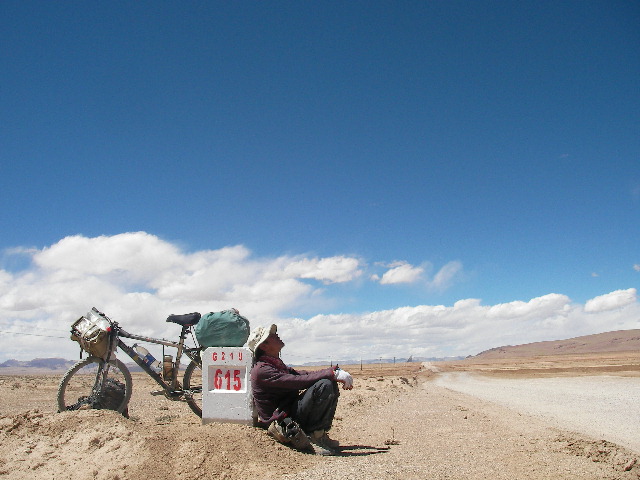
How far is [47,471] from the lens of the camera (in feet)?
18.0

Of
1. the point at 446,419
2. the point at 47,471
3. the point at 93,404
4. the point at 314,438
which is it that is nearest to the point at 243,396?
the point at 314,438

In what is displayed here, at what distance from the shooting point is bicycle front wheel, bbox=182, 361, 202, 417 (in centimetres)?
904

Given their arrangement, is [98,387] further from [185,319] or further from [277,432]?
[277,432]

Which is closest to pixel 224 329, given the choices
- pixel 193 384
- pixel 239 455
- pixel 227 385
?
pixel 227 385

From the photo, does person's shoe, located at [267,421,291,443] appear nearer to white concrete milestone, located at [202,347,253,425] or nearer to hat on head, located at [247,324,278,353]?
white concrete milestone, located at [202,347,253,425]

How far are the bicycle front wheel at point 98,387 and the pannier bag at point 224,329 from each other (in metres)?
1.51

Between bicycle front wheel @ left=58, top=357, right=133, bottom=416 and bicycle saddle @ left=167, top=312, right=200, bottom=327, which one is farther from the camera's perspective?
bicycle saddle @ left=167, top=312, right=200, bottom=327

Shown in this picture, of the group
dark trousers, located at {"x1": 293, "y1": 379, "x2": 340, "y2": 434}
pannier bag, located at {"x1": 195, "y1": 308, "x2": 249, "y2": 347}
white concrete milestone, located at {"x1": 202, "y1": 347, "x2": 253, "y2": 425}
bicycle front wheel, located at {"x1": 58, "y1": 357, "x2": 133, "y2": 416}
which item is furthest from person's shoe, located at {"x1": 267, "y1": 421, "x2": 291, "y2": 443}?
bicycle front wheel, located at {"x1": 58, "y1": 357, "x2": 133, "y2": 416}

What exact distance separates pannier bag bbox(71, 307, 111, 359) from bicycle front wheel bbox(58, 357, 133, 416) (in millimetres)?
211

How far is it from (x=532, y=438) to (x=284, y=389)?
4432mm

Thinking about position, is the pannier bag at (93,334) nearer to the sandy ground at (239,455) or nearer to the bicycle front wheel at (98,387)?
the bicycle front wheel at (98,387)

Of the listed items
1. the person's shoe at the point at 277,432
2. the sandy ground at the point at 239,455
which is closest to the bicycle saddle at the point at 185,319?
the sandy ground at the point at 239,455

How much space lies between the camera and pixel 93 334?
837 centimetres

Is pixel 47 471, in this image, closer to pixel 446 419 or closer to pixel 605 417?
pixel 446 419
